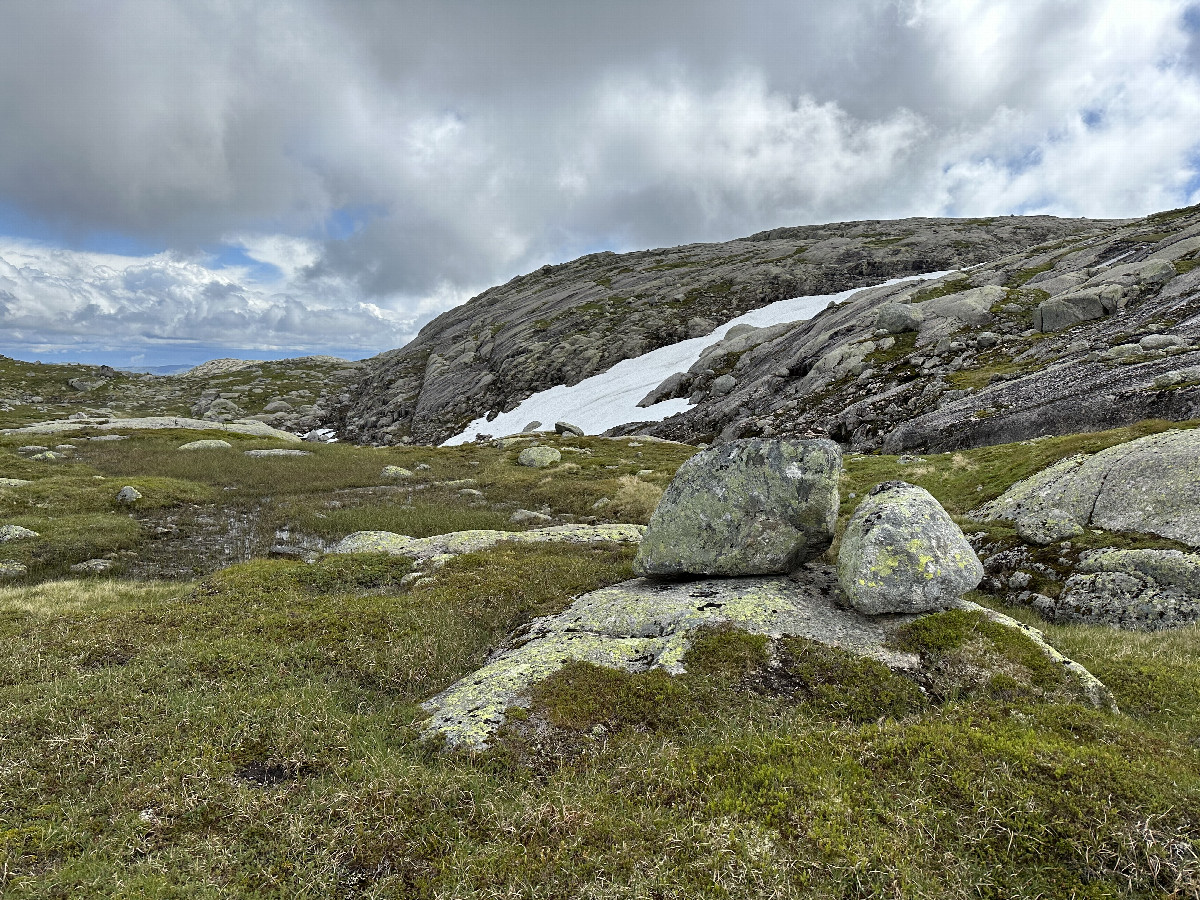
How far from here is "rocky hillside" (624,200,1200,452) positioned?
35.8 metres

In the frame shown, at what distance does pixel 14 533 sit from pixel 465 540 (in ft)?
75.4

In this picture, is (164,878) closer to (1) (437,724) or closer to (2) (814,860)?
(1) (437,724)

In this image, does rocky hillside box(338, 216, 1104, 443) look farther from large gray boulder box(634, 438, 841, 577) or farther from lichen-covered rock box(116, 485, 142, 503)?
large gray boulder box(634, 438, 841, 577)

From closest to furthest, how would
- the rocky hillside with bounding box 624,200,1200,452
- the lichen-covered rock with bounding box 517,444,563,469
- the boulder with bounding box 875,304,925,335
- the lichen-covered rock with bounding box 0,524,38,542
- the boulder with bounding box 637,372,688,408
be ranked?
the lichen-covered rock with bounding box 0,524,38,542, the rocky hillside with bounding box 624,200,1200,452, the lichen-covered rock with bounding box 517,444,563,469, the boulder with bounding box 875,304,925,335, the boulder with bounding box 637,372,688,408

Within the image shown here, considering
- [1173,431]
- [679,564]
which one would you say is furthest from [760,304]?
[679,564]

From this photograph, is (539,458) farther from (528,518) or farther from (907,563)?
(907,563)

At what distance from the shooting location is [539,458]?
176 feet

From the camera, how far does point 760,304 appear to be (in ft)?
443

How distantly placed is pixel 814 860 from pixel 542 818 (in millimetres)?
3390

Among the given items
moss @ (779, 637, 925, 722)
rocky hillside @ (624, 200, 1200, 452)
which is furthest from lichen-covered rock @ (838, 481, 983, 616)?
rocky hillside @ (624, 200, 1200, 452)

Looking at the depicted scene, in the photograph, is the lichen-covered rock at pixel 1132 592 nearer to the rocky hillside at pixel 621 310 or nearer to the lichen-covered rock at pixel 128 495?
the lichen-covered rock at pixel 128 495

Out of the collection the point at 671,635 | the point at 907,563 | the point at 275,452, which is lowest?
the point at 671,635

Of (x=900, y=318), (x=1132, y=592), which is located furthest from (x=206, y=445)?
(x=900, y=318)

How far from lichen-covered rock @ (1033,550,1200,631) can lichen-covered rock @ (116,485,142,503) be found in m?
46.6
